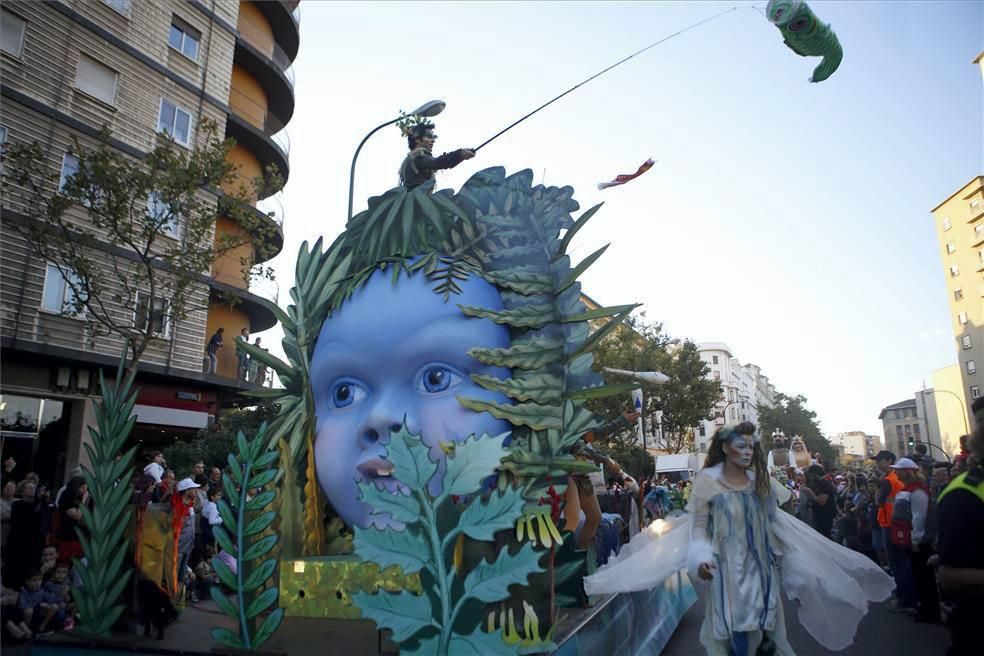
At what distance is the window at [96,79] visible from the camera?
52.0 feet

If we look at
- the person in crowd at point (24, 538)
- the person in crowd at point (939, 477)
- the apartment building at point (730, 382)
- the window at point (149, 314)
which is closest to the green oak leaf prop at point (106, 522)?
the person in crowd at point (24, 538)

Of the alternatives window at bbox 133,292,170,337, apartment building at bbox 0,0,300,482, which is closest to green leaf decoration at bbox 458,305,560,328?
window at bbox 133,292,170,337

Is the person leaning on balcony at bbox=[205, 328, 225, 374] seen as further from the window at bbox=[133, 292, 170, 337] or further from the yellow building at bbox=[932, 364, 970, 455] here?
the yellow building at bbox=[932, 364, 970, 455]

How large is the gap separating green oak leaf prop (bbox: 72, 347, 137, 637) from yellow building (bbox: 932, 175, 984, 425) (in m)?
45.2

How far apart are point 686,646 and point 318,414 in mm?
4415

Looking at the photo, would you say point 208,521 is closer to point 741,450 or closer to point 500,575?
point 500,575

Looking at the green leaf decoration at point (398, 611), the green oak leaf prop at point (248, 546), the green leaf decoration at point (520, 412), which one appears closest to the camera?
A: the green leaf decoration at point (398, 611)

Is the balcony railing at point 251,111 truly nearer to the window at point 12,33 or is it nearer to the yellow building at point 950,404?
the window at point 12,33

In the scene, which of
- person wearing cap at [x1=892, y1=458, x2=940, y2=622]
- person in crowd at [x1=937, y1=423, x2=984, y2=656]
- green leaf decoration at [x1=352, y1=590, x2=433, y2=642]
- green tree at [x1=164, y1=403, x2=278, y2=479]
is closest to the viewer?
person in crowd at [x1=937, y1=423, x2=984, y2=656]

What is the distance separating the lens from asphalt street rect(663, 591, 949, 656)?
612 cm

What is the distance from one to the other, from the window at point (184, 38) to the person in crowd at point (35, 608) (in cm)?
1622

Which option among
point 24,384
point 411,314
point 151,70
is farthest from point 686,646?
point 151,70

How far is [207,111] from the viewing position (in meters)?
19.1

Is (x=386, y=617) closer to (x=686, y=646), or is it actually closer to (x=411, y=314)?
(x=411, y=314)
